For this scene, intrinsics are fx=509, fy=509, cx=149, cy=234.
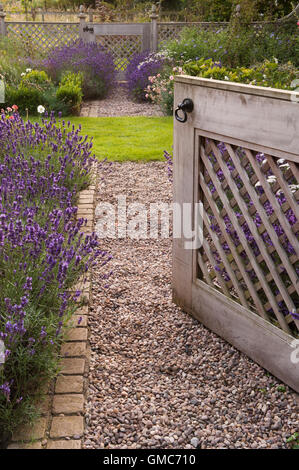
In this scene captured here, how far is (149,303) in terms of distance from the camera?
3.12 meters

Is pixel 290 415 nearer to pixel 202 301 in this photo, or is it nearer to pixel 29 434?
pixel 202 301

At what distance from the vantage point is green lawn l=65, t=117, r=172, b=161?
20.4 ft

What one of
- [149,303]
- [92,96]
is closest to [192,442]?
[149,303]

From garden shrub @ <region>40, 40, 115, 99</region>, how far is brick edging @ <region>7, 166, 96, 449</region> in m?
7.51

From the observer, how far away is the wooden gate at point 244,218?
6.65 ft

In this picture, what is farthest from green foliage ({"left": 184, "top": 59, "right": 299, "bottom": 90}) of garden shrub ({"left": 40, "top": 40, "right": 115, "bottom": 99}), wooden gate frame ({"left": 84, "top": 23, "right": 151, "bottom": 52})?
wooden gate frame ({"left": 84, "top": 23, "right": 151, "bottom": 52})

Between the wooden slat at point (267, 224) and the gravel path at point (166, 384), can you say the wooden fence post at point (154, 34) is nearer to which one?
the gravel path at point (166, 384)

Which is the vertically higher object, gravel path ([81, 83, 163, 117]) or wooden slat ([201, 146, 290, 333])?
wooden slat ([201, 146, 290, 333])

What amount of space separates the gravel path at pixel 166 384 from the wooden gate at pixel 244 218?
115mm

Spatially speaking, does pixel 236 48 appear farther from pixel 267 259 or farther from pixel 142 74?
pixel 267 259

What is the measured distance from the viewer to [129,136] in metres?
7.11

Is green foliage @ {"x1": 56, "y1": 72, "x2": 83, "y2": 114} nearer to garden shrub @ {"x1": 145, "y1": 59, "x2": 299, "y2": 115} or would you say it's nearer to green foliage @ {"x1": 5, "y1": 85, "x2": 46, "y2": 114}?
green foliage @ {"x1": 5, "y1": 85, "x2": 46, "y2": 114}

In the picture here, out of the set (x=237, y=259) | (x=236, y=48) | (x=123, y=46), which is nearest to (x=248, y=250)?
(x=237, y=259)

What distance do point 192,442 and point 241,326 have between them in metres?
0.67
